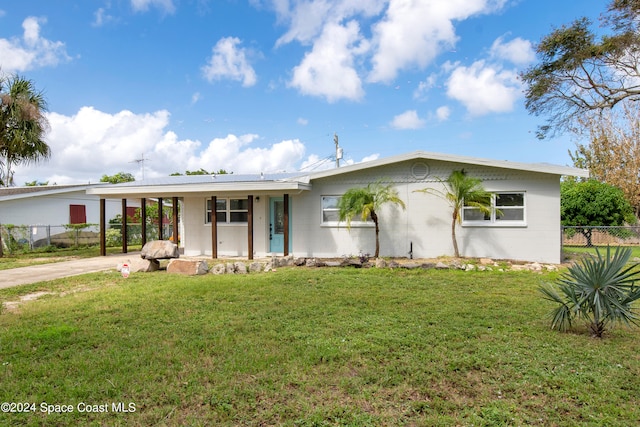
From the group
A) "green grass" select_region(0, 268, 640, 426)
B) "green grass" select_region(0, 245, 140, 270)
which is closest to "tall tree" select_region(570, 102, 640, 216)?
"green grass" select_region(0, 268, 640, 426)

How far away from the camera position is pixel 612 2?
1383 cm

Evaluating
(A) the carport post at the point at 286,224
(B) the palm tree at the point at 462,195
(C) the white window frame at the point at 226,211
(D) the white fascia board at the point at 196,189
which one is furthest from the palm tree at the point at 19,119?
(B) the palm tree at the point at 462,195

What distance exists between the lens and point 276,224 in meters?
14.1

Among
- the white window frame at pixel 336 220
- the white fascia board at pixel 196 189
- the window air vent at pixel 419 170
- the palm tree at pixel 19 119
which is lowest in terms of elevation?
the white window frame at pixel 336 220

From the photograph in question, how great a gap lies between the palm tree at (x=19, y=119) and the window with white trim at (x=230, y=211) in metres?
6.77

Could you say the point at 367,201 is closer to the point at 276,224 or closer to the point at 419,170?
the point at 419,170

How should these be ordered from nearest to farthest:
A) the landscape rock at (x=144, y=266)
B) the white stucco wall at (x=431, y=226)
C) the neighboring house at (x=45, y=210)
→ 1. the landscape rock at (x=144, y=266)
2. the white stucco wall at (x=431, y=226)
3. the neighboring house at (x=45, y=210)

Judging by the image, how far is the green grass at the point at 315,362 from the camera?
304 centimetres

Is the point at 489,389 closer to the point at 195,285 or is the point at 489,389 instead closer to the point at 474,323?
the point at 474,323

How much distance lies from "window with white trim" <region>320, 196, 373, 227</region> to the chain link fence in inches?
495

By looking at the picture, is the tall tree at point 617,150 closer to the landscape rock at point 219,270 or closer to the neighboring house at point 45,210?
the landscape rock at point 219,270

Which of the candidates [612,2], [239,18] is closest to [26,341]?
[239,18]

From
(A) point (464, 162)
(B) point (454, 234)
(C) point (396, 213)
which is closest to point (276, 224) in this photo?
(C) point (396, 213)

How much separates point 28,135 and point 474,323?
16052 mm
